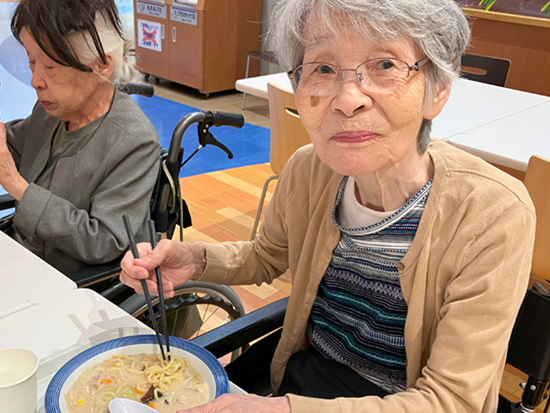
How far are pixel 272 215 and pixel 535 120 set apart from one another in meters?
1.81

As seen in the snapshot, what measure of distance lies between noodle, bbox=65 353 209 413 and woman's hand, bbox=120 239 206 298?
0.19 meters

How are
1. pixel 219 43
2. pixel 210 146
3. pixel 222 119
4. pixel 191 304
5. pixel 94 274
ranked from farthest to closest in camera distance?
1. pixel 219 43
2. pixel 210 146
3. pixel 222 119
4. pixel 191 304
5. pixel 94 274

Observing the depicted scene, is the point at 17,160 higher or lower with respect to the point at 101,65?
lower

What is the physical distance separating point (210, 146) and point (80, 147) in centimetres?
339

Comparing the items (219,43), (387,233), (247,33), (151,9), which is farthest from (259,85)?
(151,9)

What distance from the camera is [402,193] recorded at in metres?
1.10

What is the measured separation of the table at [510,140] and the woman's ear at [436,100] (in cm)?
117

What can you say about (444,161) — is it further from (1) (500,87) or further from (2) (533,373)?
(1) (500,87)

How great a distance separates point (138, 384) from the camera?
943 millimetres

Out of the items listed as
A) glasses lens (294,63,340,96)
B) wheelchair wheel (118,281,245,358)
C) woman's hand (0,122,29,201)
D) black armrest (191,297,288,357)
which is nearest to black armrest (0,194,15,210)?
woman's hand (0,122,29,201)

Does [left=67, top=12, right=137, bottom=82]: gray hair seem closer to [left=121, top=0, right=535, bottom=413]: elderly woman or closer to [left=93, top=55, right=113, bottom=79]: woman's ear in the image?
[left=93, top=55, right=113, bottom=79]: woman's ear

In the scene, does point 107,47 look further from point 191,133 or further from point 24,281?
point 191,133

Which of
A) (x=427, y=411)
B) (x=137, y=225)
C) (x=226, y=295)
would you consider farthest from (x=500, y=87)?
(x=427, y=411)

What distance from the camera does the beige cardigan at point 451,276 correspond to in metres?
0.93
